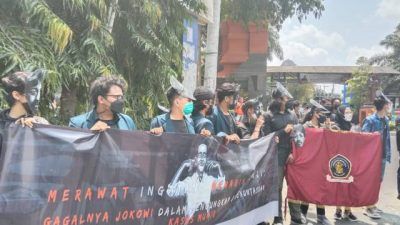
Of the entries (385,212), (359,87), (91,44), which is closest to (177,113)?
(91,44)

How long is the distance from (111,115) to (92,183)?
0.70m

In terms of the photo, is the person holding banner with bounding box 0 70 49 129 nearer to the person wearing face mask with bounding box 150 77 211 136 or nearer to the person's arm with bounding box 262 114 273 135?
the person wearing face mask with bounding box 150 77 211 136

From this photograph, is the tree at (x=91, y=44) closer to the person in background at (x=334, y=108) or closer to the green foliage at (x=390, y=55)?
the person in background at (x=334, y=108)

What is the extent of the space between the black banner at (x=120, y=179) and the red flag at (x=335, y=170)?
1.75 metres

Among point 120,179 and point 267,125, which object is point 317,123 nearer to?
point 267,125

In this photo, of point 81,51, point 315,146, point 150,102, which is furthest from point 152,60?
point 315,146

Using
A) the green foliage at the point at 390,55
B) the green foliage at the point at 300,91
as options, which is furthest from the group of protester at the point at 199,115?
the green foliage at the point at 390,55

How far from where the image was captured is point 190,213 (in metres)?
4.02

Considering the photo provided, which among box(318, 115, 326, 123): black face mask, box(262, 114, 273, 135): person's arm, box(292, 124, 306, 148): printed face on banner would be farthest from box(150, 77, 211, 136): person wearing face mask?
box(318, 115, 326, 123): black face mask

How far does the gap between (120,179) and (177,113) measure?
1046 millimetres

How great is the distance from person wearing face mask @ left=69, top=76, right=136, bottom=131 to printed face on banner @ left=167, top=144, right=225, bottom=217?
58 cm

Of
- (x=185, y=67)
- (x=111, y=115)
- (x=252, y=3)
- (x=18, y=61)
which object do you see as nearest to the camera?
(x=111, y=115)

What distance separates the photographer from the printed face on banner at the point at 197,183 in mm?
3900

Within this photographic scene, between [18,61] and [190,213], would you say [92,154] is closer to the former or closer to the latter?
[190,213]
